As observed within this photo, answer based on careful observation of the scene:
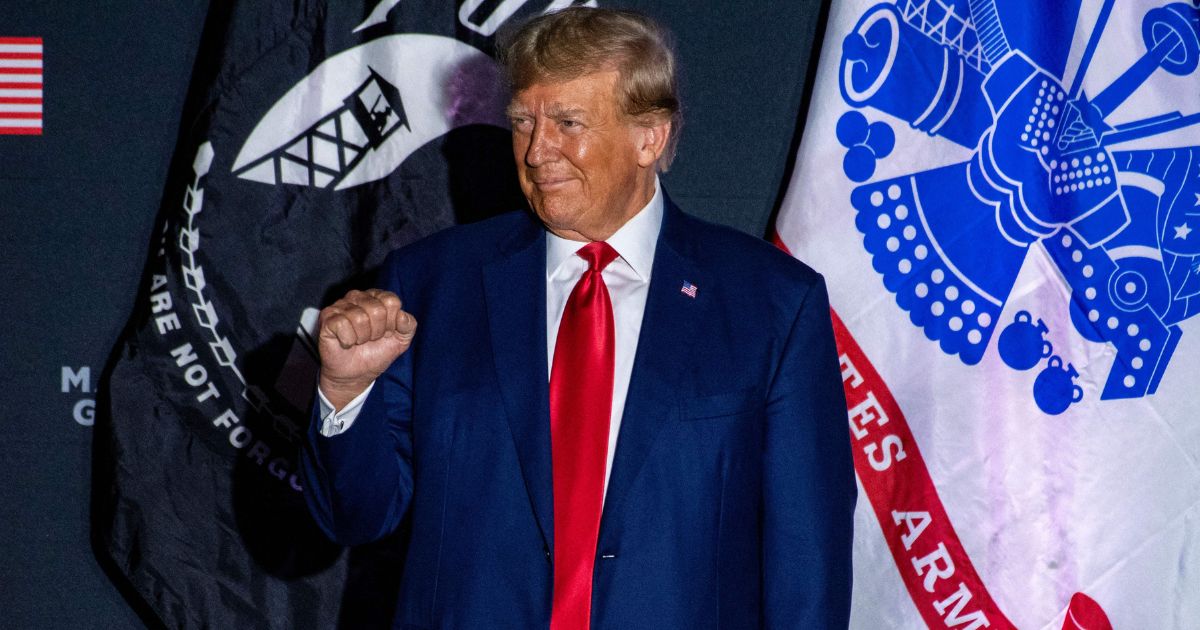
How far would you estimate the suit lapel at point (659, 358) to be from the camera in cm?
142

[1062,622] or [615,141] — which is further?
[1062,622]

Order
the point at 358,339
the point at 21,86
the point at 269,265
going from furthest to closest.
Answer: the point at 21,86 → the point at 269,265 → the point at 358,339

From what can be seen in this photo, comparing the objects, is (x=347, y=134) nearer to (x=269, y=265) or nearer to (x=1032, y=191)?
(x=269, y=265)

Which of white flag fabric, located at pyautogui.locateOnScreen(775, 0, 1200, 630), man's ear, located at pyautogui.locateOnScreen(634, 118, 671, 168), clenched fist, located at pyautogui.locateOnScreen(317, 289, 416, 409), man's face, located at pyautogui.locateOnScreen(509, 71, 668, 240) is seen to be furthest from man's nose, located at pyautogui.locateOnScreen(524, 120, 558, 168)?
white flag fabric, located at pyautogui.locateOnScreen(775, 0, 1200, 630)

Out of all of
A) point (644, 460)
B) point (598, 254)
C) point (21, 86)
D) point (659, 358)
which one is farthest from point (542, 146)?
point (21, 86)

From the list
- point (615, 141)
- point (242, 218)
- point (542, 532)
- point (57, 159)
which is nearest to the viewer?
point (542, 532)

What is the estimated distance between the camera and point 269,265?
2.30 metres

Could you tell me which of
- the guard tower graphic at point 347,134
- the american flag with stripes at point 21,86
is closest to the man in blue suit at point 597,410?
the guard tower graphic at point 347,134

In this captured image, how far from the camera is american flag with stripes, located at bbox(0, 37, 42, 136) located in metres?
2.44

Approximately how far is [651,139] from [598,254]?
173 millimetres

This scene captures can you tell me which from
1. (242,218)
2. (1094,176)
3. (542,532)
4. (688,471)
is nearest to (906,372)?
(1094,176)

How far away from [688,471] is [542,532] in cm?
19

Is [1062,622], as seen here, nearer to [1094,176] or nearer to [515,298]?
[1094,176]

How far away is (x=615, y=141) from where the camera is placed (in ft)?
5.00
